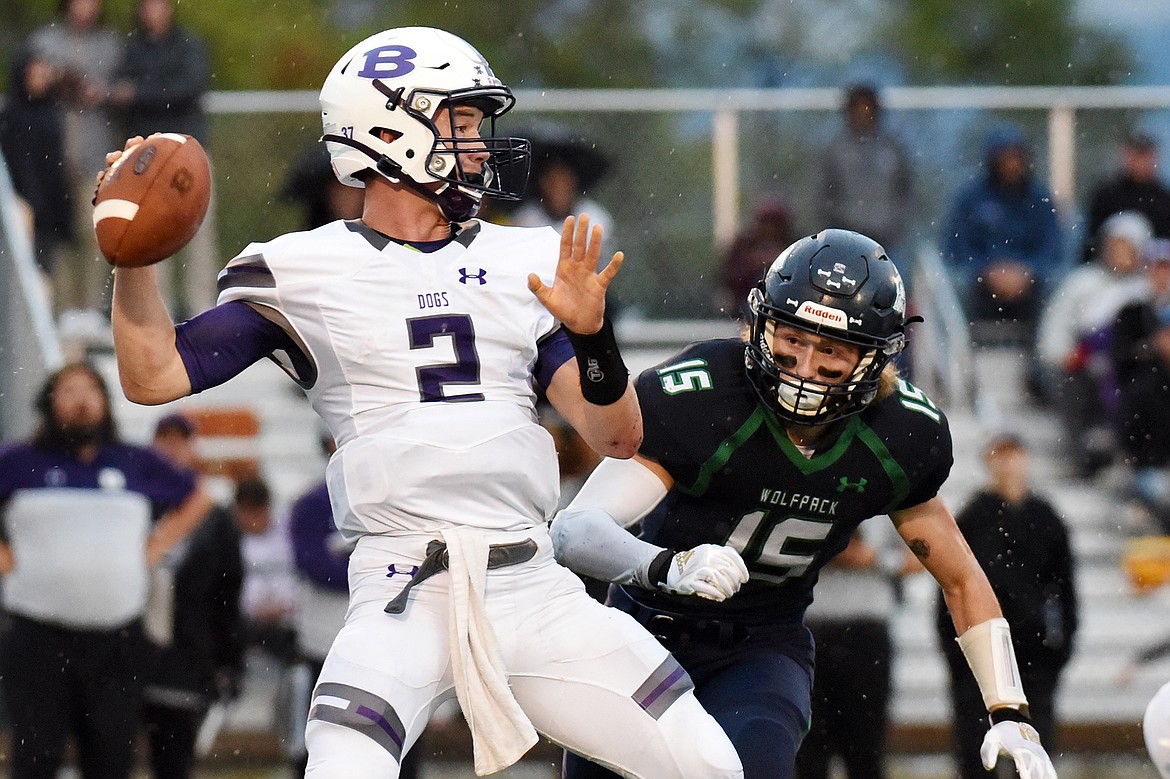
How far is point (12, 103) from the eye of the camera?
930 centimetres

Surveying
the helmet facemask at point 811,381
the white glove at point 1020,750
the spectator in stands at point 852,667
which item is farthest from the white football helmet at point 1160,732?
the spectator in stands at point 852,667

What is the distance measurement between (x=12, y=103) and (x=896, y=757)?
547 cm

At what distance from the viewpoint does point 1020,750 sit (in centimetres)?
425

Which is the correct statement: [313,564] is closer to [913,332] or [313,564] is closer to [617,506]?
[617,506]

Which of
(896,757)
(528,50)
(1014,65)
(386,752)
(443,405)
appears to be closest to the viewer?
(386,752)

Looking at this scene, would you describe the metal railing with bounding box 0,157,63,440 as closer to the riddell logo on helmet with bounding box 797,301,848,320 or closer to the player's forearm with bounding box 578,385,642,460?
the riddell logo on helmet with bounding box 797,301,848,320

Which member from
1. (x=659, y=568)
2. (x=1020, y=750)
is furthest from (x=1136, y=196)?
(x=659, y=568)

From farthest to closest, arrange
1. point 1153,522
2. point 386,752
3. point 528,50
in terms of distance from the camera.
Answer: point 528,50 → point 1153,522 → point 386,752

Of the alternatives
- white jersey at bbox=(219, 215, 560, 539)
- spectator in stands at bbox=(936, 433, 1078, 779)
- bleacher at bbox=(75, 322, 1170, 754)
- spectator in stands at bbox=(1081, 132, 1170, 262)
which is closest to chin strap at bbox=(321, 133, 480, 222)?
white jersey at bbox=(219, 215, 560, 539)

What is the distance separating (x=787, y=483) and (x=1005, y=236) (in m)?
5.38

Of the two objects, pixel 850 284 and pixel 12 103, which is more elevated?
pixel 850 284

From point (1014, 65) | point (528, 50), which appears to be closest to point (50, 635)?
point (528, 50)

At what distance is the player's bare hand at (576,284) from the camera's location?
144 inches

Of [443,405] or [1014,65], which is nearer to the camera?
[443,405]
